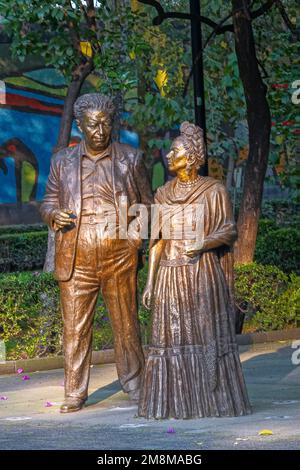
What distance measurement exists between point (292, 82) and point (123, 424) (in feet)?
28.6

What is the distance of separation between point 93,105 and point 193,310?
184 cm

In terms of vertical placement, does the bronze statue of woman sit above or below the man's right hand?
below

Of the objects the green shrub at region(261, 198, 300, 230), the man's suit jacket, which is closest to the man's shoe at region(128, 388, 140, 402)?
Result: the man's suit jacket

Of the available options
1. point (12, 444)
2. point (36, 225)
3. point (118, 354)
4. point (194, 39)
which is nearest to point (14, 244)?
point (36, 225)

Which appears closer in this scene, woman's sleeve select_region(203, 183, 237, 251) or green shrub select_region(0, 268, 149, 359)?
woman's sleeve select_region(203, 183, 237, 251)

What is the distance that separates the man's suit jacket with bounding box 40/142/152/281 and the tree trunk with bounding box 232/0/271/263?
20.3ft

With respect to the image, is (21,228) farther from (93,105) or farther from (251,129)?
(93,105)

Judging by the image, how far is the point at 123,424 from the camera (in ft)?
35.7

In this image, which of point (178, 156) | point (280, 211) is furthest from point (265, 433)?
point (280, 211)

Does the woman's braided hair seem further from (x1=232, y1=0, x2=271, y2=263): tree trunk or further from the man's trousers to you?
(x1=232, y1=0, x2=271, y2=263): tree trunk

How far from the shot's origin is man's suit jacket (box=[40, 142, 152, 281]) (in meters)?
11.7

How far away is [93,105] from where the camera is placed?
38.1 ft

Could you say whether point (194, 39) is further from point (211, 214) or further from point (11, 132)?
point (11, 132)

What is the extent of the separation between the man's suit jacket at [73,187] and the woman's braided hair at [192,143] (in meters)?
0.71
